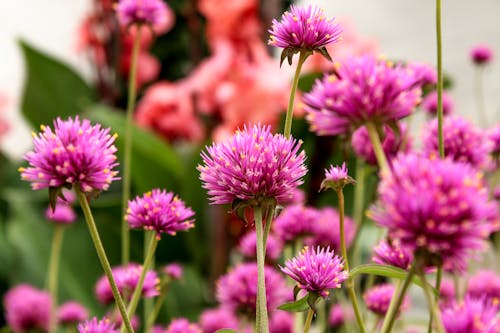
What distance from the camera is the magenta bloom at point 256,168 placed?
159 mm

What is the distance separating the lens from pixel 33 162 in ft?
0.51

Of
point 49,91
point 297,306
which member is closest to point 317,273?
point 297,306

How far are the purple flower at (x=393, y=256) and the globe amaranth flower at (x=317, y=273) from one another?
0.05ft

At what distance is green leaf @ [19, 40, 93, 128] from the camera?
1095 mm

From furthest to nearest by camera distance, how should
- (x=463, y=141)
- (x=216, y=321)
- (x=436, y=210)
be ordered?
(x=216, y=321)
(x=463, y=141)
(x=436, y=210)

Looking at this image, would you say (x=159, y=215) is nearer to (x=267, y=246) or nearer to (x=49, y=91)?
(x=267, y=246)

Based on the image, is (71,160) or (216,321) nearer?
(71,160)

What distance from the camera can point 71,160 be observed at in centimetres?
15

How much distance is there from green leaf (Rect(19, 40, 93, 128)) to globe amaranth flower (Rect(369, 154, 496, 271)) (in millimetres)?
999

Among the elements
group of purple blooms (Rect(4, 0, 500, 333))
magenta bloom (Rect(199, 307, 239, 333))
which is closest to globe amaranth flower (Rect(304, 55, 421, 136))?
group of purple blooms (Rect(4, 0, 500, 333))

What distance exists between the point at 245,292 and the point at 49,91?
0.95m

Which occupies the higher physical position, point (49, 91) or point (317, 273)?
point (49, 91)

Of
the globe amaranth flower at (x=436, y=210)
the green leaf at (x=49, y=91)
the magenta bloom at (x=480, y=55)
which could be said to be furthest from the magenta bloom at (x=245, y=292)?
the green leaf at (x=49, y=91)

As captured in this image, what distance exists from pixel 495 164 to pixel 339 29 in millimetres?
140
